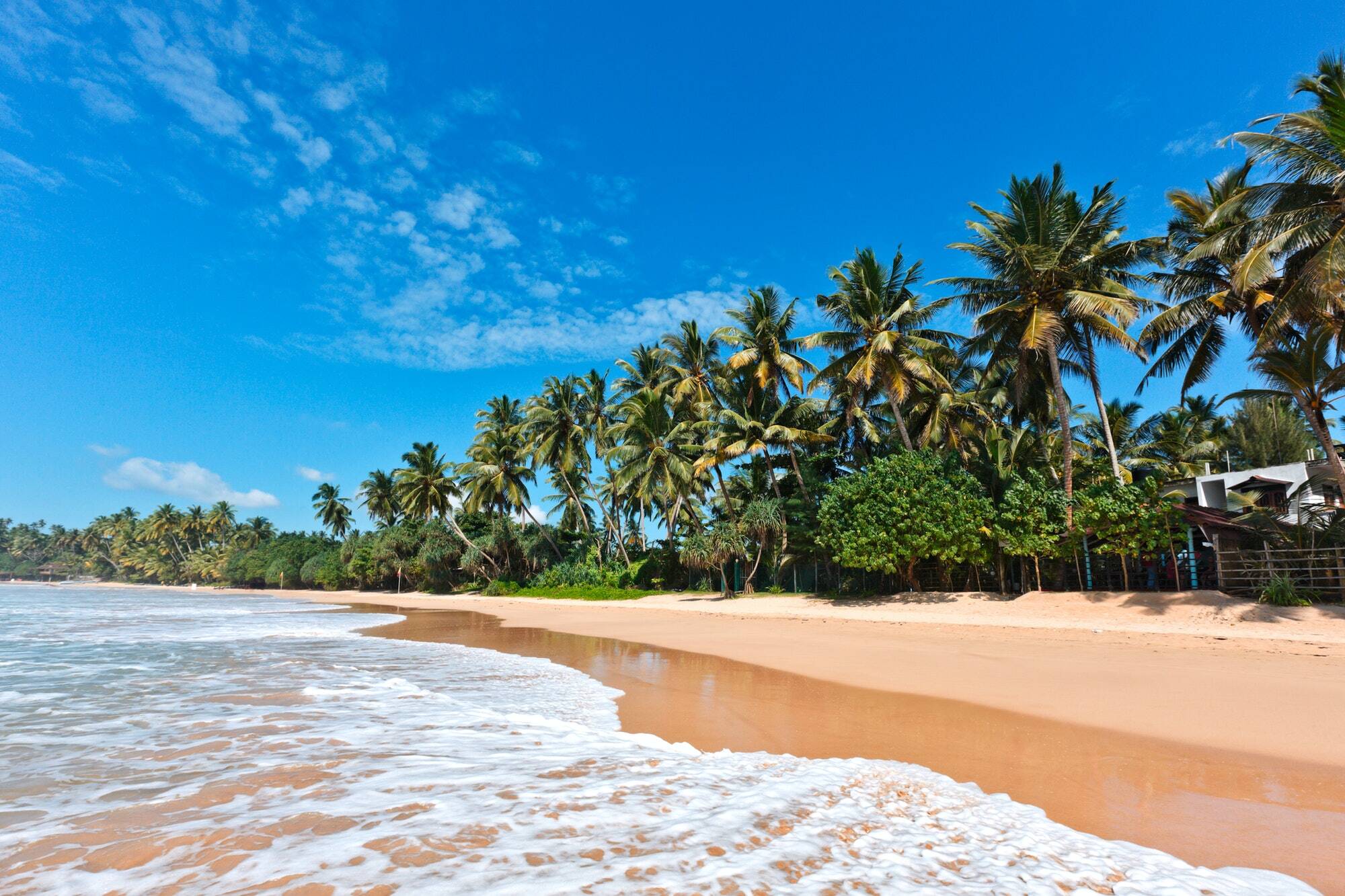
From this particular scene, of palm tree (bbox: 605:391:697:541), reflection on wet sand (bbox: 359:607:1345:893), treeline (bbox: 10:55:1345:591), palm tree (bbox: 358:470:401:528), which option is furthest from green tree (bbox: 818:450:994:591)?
palm tree (bbox: 358:470:401:528)

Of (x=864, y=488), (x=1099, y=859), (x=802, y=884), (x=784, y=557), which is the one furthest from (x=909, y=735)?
(x=784, y=557)

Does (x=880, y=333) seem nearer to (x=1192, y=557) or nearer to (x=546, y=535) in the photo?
(x=1192, y=557)

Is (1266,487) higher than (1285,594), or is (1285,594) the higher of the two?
(1266,487)

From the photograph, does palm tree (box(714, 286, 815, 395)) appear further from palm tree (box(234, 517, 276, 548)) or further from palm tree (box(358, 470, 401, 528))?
palm tree (box(234, 517, 276, 548))

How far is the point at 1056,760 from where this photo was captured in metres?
4.67

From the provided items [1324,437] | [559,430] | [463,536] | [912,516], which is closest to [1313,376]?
[1324,437]

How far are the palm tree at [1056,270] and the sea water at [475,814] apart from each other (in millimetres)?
16455

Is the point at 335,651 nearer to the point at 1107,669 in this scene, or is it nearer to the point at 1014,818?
the point at 1014,818

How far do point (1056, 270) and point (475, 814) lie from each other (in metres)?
20.3

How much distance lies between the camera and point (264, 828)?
3.23m

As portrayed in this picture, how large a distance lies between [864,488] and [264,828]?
59.8 ft

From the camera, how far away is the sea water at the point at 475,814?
2.69 m

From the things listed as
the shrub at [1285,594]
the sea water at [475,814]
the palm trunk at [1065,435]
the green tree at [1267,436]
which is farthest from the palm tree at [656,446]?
the green tree at [1267,436]

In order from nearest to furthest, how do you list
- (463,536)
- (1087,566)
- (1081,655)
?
(1081,655), (1087,566), (463,536)
